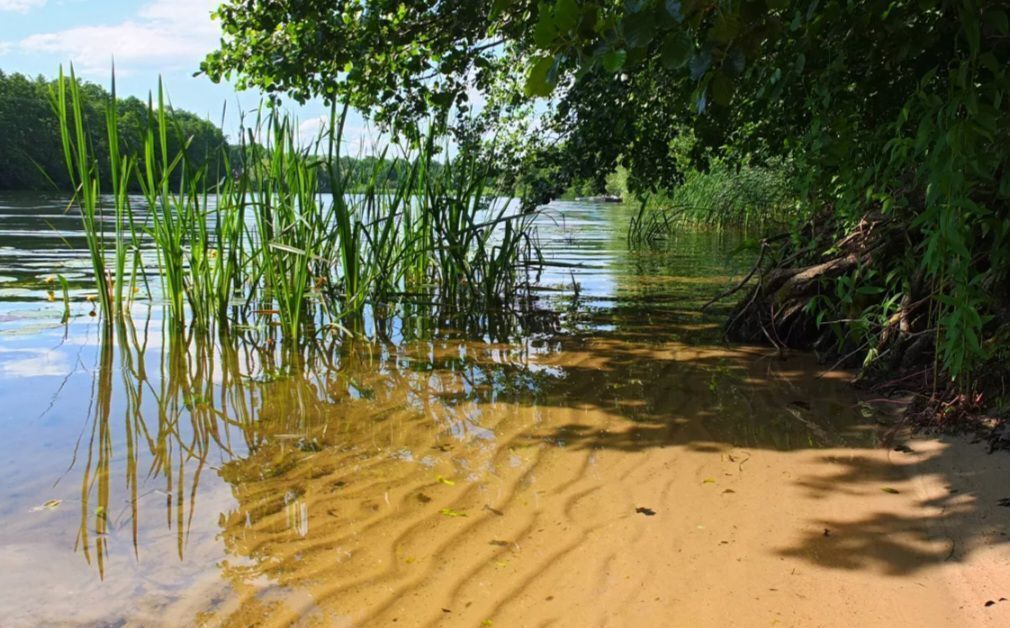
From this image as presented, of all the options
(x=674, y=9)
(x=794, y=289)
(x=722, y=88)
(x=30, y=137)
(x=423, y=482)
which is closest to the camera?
(x=674, y=9)

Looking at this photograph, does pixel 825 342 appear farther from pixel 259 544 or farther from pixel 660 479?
pixel 259 544

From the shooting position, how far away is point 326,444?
3.35 m

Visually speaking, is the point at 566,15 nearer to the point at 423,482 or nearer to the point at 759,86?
the point at 423,482

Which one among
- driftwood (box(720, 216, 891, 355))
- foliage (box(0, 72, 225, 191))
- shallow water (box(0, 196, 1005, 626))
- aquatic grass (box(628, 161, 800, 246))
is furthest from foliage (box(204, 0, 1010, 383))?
foliage (box(0, 72, 225, 191))

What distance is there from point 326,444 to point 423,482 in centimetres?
59

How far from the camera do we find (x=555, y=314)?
22.2ft

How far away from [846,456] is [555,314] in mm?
3687

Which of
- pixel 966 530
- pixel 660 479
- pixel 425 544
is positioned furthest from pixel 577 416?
pixel 966 530

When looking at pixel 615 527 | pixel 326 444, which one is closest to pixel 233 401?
pixel 326 444

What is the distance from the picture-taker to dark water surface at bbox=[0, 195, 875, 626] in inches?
88.1

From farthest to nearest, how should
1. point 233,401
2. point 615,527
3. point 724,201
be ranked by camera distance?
point 724,201 < point 233,401 < point 615,527

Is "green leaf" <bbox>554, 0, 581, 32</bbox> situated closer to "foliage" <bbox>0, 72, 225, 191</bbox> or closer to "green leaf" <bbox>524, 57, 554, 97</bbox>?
"green leaf" <bbox>524, 57, 554, 97</bbox>

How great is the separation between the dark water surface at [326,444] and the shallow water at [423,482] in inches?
0.5

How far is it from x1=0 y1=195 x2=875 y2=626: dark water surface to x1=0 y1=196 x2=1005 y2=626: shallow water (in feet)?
0.04
